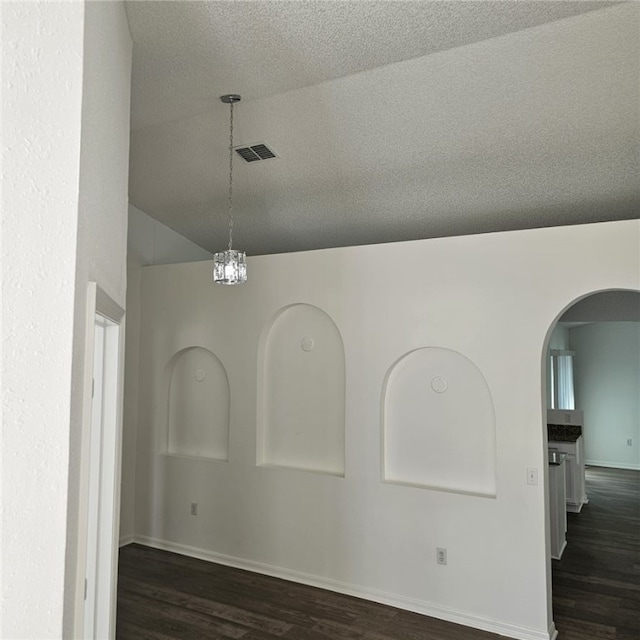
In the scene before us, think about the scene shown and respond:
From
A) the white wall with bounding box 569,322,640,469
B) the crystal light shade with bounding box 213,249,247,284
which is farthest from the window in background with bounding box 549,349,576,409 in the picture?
the crystal light shade with bounding box 213,249,247,284

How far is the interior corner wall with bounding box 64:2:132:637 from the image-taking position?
4.98 feet

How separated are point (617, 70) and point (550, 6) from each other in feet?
2.30

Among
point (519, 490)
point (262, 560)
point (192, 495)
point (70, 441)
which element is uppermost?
point (70, 441)

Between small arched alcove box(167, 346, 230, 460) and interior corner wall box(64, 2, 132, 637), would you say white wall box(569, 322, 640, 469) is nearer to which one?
small arched alcove box(167, 346, 230, 460)

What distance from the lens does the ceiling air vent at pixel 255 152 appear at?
3699mm

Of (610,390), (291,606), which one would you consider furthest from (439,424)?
(610,390)

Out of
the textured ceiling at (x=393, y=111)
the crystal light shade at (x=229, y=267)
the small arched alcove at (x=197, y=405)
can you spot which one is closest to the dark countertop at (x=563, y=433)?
the textured ceiling at (x=393, y=111)

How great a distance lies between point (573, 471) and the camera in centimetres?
686

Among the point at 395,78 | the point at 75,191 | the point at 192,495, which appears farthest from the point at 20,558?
the point at 192,495

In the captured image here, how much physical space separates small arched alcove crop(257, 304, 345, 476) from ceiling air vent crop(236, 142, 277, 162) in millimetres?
1308

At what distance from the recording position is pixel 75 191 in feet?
4.84

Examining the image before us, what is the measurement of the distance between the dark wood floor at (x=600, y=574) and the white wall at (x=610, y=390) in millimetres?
2819

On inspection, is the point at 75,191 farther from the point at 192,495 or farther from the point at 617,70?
the point at 192,495

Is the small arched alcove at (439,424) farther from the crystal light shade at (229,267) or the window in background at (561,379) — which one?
the window in background at (561,379)
